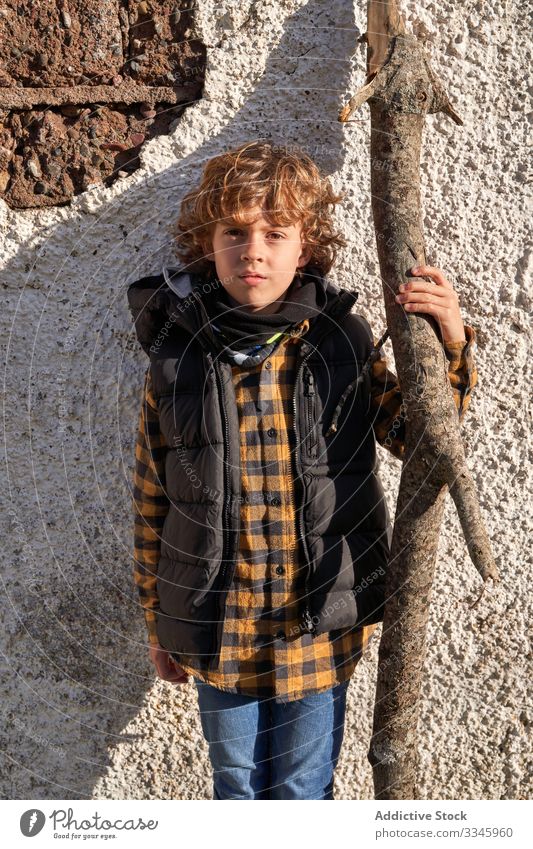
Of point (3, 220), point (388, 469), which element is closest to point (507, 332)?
A: point (388, 469)

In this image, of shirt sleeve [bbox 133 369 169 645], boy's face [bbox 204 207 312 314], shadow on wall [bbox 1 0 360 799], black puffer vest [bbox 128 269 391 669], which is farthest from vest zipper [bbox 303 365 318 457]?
shadow on wall [bbox 1 0 360 799]

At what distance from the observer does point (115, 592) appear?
51.1 inches

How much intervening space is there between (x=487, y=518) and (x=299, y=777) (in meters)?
0.49

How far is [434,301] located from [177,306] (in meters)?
0.33

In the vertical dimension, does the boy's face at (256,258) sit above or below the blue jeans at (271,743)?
above

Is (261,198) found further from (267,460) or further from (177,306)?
(267,460)

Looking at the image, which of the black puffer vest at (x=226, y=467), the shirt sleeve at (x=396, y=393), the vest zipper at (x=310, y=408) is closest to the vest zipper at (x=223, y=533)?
the black puffer vest at (x=226, y=467)

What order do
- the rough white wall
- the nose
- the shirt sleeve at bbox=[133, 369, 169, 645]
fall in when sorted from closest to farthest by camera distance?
the nose, the shirt sleeve at bbox=[133, 369, 169, 645], the rough white wall

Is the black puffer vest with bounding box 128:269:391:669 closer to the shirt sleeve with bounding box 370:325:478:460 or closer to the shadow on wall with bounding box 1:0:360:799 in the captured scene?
the shirt sleeve with bounding box 370:325:478:460

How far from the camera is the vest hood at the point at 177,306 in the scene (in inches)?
40.4

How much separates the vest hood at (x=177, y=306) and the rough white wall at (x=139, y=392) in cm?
18

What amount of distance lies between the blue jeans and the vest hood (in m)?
0.48

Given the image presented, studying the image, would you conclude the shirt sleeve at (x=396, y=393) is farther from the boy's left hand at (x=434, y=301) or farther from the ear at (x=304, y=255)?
the ear at (x=304, y=255)

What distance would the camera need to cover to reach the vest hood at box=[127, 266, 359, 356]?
1.03m
